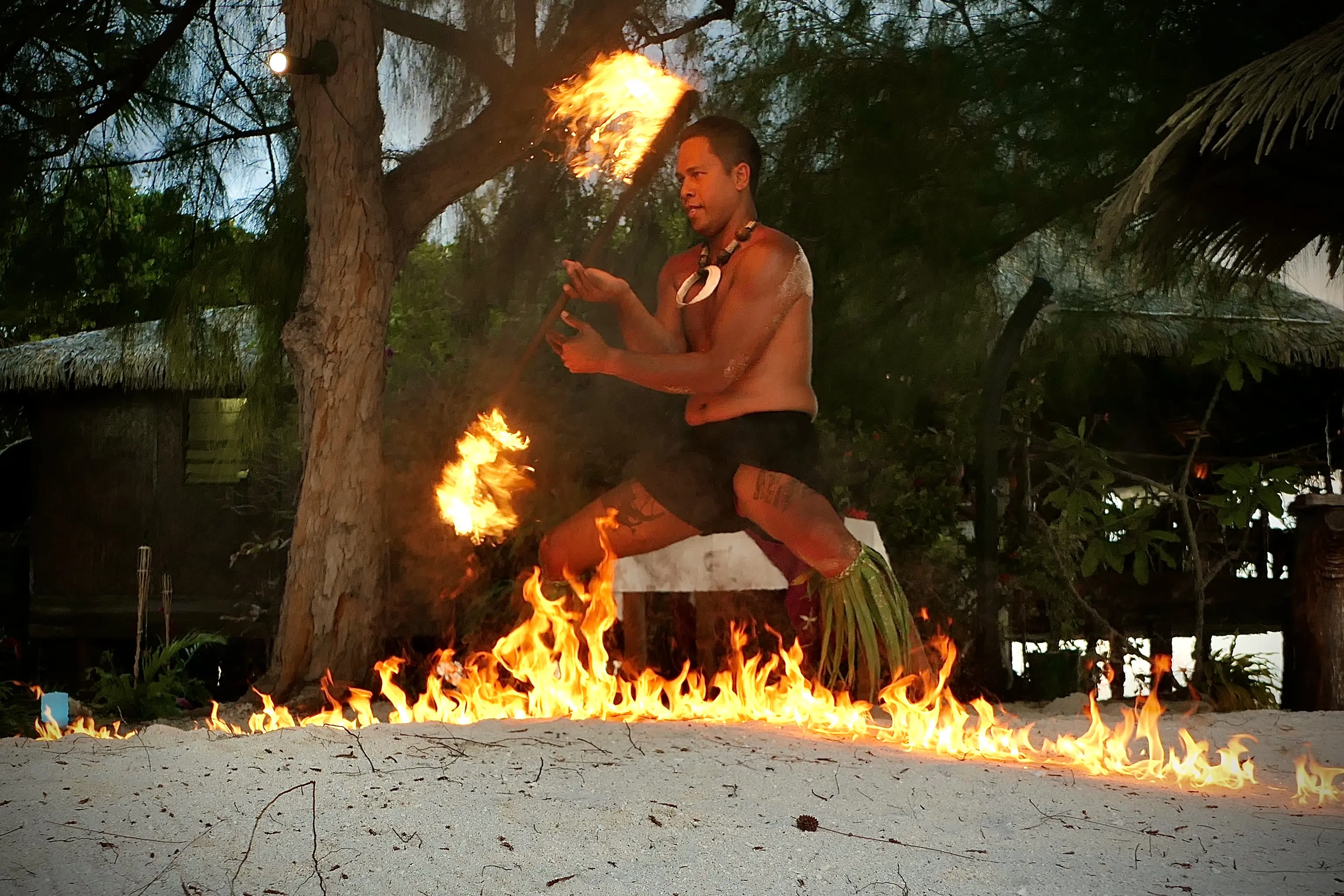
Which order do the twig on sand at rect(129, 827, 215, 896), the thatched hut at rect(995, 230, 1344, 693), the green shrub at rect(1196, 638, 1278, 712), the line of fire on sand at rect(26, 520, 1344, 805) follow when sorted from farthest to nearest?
the thatched hut at rect(995, 230, 1344, 693)
the green shrub at rect(1196, 638, 1278, 712)
the line of fire on sand at rect(26, 520, 1344, 805)
the twig on sand at rect(129, 827, 215, 896)

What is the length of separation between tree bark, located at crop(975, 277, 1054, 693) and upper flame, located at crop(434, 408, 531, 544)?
95.1 inches

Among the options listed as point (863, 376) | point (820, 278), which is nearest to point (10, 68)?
point (820, 278)

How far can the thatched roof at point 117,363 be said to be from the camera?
20.9ft

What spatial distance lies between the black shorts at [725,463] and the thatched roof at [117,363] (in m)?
2.94

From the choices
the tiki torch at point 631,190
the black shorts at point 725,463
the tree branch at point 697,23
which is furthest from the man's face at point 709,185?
the tree branch at point 697,23

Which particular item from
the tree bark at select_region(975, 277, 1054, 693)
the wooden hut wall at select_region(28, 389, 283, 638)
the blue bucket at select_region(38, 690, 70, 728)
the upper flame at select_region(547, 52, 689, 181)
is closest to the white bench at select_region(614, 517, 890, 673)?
the tree bark at select_region(975, 277, 1054, 693)

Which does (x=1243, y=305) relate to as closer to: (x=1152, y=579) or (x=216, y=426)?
(x=1152, y=579)

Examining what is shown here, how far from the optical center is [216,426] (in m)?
10.0

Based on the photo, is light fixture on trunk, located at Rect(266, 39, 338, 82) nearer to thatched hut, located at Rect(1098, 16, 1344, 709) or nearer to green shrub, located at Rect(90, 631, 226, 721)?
green shrub, located at Rect(90, 631, 226, 721)

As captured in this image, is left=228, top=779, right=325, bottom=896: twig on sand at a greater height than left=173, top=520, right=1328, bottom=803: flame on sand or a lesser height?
lesser

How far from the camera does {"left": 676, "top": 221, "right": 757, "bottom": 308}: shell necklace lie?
4211 millimetres

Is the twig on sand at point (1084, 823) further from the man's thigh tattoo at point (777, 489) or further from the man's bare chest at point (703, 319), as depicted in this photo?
the man's bare chest at point (703, 319)

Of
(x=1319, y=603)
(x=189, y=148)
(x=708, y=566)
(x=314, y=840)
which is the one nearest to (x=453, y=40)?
(x=189, y=148)

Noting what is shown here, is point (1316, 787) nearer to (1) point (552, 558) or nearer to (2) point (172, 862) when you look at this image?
(1) point (552, 558)
